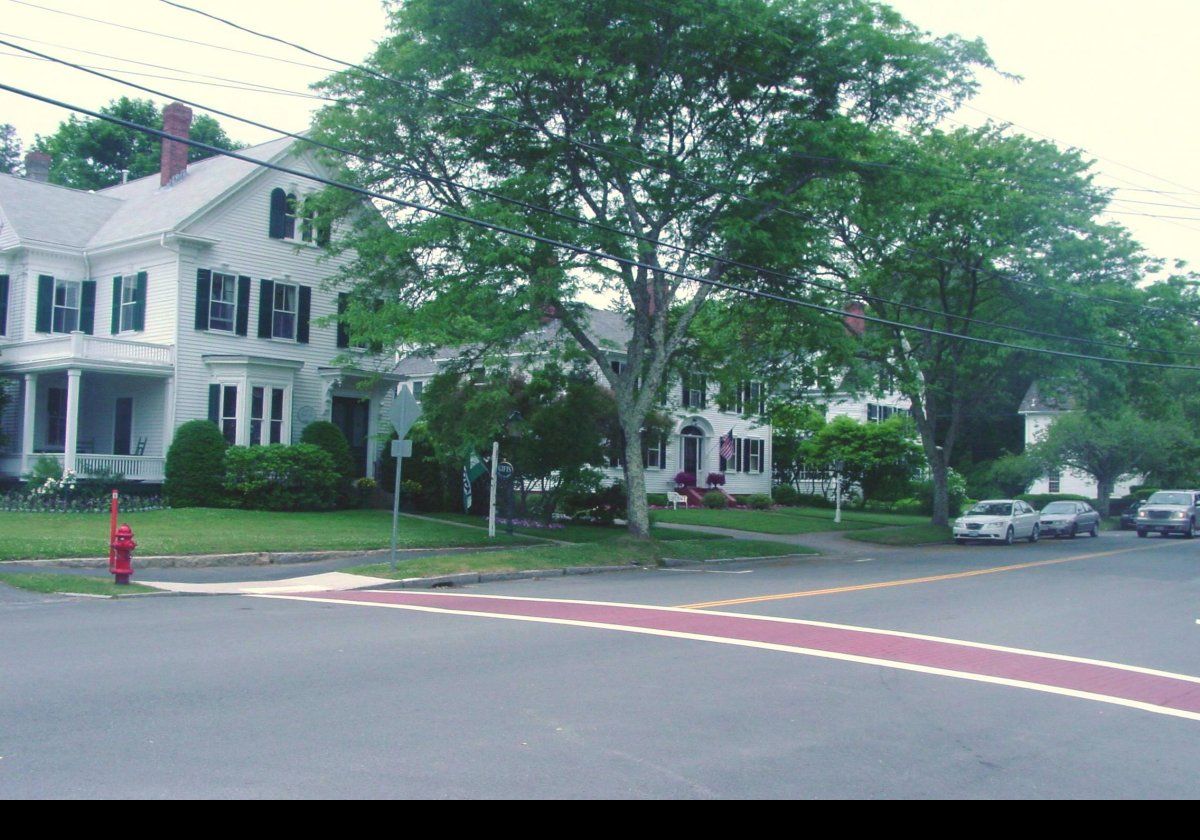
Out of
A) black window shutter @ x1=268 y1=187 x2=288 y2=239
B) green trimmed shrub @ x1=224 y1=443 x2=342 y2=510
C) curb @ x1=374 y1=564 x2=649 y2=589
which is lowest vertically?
curb @ x1=374 y1=564 x2=649 y2=589

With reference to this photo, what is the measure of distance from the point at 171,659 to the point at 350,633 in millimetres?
2252

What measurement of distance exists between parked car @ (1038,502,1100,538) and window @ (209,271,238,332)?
91.3ft

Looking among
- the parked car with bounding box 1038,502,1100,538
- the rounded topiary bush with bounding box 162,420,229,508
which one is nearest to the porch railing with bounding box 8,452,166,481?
the rounded topiary bush with bounding box 162,420,229,508

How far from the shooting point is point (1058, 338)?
107ft

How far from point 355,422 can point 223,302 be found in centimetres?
597

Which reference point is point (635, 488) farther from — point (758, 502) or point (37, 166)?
point (37, 166)

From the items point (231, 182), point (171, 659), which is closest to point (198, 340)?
point (231, 182)

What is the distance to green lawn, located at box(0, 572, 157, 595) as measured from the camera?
15477mm

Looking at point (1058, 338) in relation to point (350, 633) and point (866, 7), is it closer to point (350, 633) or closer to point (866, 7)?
point (866, 7)

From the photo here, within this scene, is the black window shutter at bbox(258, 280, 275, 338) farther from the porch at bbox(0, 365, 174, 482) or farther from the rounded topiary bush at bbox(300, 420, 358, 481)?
the rounded topiary bush at bbox(300, 420, 358, 481)

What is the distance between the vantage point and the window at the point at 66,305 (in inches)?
1299

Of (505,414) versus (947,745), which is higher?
(505,414)

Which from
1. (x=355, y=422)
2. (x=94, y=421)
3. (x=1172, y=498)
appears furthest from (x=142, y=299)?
(x=1172, y=498)

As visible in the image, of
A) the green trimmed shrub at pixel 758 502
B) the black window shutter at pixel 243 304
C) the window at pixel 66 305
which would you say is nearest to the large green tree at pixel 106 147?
the window at pixel 66 305
